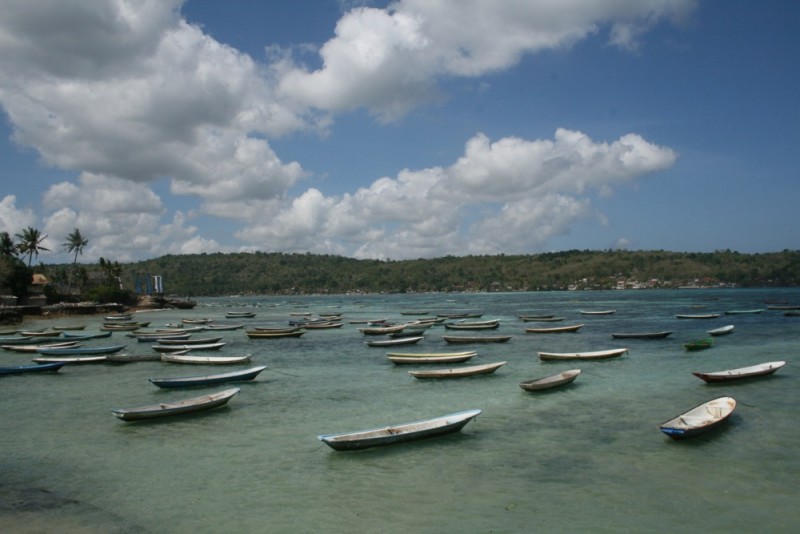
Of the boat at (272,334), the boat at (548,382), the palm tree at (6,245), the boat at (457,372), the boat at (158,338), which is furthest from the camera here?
the palm tree at (6,245)

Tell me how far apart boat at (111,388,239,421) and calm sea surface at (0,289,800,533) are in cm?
31

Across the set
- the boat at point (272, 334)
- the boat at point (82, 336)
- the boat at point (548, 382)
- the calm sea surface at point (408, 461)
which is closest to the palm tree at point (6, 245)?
the boat at point (82, 336)

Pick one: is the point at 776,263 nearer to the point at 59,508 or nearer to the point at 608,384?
the point at 608,384

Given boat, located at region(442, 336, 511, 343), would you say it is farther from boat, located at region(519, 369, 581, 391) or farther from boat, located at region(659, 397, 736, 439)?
boat, located at region(659, 397, 736, 439)

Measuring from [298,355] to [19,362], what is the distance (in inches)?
633

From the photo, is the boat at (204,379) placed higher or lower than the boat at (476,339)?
higher

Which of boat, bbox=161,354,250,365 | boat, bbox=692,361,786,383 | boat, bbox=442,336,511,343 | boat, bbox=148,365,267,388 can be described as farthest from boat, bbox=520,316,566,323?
boat, bbox=148,365,267,388

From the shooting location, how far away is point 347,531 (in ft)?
33.3

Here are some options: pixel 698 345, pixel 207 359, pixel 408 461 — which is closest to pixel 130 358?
pixel 207 359

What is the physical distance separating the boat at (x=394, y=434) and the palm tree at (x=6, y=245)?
286ft

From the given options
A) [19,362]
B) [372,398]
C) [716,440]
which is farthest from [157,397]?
[716,440]

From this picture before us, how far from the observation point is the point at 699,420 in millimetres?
15062

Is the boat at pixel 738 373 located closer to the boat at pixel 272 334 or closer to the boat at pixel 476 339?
the boat at pixel 476 339

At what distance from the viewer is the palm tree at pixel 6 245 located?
83.1 meters
